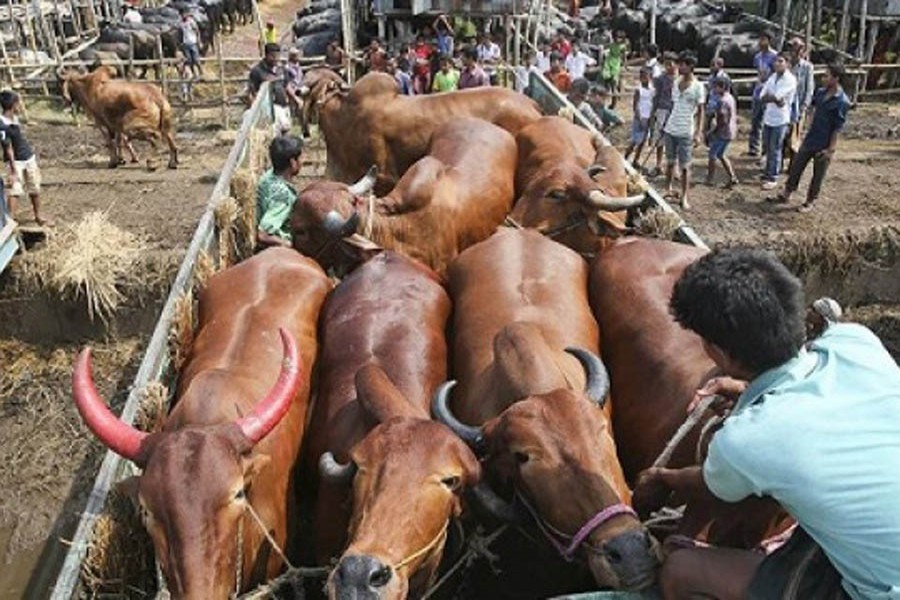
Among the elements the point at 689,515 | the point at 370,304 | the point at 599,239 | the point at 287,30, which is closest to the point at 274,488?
the point at 370,304

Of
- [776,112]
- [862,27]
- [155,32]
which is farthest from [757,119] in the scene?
[155,32]

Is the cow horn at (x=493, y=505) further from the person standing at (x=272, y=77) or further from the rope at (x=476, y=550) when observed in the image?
the person standing at (x=272, y=77)

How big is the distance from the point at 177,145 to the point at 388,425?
14.7 m

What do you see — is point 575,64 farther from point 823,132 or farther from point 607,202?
point 607,202

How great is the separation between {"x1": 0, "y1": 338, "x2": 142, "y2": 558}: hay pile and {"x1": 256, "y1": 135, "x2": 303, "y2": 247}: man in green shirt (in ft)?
10.4

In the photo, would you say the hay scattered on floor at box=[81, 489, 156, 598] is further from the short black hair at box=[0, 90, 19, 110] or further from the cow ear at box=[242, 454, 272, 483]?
the short black hair at box=[0, 90, 19, 110]

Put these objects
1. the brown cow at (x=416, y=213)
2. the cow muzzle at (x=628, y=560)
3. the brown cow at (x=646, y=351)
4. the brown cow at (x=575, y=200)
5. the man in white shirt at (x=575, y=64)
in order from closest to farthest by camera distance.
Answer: the cow muzzle at (x=628, y=560) < the brown cow at (x=646, y=351) < the brown cow at (x=416, y=213) < the brown cow at (x=575, y=200) < the man in white shirt at (x=575, y=64)

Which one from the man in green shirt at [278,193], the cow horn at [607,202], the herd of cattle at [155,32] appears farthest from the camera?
the herd of cattle at [155,32]

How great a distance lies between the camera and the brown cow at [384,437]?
3.17 meters

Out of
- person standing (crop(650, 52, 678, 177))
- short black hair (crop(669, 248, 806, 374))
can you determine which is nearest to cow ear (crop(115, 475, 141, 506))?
short black hair (crop(669, 248, 806, 374))

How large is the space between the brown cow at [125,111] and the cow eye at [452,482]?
13103mm

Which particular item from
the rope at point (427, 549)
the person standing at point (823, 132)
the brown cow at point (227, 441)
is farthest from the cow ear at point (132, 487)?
the person standing at point (823, 132)

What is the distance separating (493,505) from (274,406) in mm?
963

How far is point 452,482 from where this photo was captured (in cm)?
346
